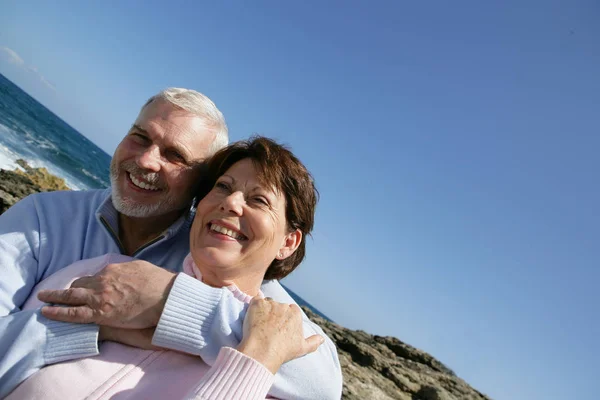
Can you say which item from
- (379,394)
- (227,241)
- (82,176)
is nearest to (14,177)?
(379,394)

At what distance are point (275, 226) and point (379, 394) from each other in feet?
20.6

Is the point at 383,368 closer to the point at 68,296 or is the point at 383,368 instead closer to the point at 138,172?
the point at 138,172

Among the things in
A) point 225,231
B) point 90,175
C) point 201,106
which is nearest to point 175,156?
point 201,106

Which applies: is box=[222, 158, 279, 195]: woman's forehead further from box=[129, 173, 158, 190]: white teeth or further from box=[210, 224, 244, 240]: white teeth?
box=[129, 173, 158, 190]: white teeth

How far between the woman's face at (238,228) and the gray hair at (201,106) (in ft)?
1.81

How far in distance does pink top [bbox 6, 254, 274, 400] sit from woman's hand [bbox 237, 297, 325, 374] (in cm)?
8

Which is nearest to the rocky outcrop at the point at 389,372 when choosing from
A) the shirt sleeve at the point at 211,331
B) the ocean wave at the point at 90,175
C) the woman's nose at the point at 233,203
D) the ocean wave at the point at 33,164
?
the shirt sleeve at the point at 211,331

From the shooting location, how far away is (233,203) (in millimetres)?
2691

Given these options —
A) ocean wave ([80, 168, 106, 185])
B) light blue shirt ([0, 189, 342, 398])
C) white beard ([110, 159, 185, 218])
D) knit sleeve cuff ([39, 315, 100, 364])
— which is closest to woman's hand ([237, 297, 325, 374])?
light blue shirt ([0, 189, 342, 398])

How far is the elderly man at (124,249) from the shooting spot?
80.9 inches

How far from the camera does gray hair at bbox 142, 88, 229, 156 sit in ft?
10.6

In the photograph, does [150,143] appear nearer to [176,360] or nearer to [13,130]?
[176,360]

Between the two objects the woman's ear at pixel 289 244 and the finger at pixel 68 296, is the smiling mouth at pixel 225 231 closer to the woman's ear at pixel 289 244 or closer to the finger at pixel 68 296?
the woman's ear at pixel 289 244

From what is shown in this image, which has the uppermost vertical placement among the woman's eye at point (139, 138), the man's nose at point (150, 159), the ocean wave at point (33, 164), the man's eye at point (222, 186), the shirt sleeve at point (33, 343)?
the man's eye at point (222, 186)
